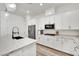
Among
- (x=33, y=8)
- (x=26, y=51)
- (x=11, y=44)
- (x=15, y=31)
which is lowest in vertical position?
(x=26, y=51)

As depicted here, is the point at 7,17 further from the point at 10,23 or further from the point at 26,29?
the point at 26,29

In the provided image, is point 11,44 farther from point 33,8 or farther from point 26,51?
point 33,8

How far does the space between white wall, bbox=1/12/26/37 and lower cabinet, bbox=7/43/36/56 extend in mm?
238

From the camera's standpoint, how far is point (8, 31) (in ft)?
3.75

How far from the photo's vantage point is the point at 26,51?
1.16 m

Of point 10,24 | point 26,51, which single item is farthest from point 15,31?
point 26,51

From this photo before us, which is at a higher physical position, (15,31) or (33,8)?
(33,8)

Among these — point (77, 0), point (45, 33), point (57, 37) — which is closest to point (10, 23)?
point (45, 33)

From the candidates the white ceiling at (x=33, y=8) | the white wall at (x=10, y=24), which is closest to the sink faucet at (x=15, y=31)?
the white wall at (x=10, y=24)

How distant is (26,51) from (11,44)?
0.27 m

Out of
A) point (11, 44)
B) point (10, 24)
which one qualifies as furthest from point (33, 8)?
point (11, 44)

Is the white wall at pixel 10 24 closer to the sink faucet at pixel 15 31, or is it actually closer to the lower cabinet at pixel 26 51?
the sink faucet at pixel 15 31

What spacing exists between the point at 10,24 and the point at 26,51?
51cm

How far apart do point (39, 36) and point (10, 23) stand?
568mm
